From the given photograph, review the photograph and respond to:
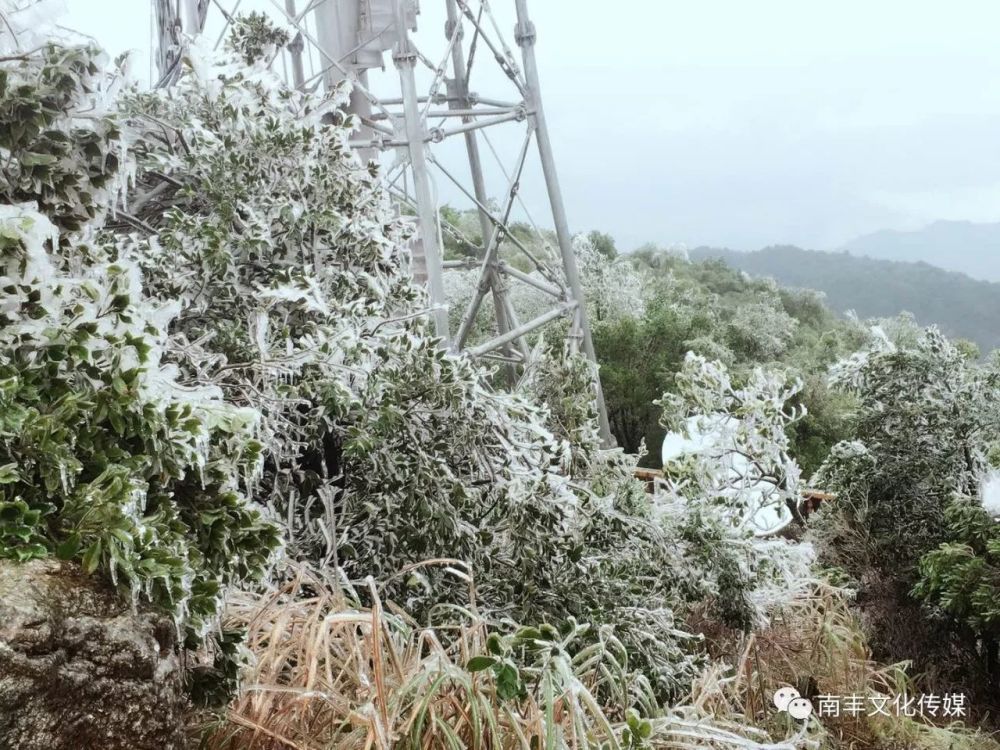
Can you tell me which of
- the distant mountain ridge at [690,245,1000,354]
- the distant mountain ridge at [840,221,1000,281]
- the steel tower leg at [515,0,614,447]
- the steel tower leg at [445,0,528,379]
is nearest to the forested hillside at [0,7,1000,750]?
the steel tower leg at [515,0,614,447]

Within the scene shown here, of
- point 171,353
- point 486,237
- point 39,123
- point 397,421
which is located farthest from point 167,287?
point 486,237

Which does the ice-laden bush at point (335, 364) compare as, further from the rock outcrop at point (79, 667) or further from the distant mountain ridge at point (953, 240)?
the distant mountain ridge at point (953, 240)

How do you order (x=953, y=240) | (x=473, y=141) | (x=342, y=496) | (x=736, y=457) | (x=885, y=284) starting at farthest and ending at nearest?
(x=953, y=240) → (x=885, y=284) → (x=473, y=141) → (x=736, y=457) → (x=342, y=496)

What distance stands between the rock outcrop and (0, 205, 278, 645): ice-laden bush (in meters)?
0.04

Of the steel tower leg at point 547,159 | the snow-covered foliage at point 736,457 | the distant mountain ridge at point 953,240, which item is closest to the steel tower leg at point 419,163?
the steel tower leg at point 547,159

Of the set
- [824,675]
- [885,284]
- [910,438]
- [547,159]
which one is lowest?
[824,675]

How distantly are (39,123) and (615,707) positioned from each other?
6.32 feet

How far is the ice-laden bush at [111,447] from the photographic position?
1343 mm

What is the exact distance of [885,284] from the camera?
26109 mm

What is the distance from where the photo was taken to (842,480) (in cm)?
616

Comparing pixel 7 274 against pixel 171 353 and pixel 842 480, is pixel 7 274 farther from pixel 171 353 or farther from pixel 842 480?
pixel 842 480

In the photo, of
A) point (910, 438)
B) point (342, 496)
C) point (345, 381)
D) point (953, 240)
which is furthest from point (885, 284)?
point (953, 240)

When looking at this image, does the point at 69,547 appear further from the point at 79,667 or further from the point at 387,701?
the point at 387,701

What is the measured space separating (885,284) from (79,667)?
27.4 m
